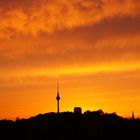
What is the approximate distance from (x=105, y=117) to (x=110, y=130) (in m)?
11.0

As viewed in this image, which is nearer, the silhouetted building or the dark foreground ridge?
the dark foreground ridge

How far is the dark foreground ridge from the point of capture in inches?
6880

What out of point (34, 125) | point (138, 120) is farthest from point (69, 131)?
point (138, 120)

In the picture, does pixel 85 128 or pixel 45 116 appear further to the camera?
pixel 45 116

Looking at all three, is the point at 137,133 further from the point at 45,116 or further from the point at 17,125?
the point at 17,125

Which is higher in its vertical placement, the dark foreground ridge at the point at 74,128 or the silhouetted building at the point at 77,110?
the silhouetted building at the point at 77,110

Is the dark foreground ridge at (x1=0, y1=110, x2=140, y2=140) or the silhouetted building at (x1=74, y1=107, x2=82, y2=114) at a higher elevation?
the silhouetted building at (x1=74, y1=107, x2=82, y2=114)

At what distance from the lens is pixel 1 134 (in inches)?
7397

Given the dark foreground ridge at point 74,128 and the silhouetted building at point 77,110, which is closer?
the dark foreground ridge at point 74,128

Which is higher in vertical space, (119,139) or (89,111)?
(89,111)

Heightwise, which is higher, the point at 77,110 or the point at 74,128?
the point at 77,110

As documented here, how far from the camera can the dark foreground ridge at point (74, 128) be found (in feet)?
573

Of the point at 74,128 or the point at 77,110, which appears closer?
the point at 74,128

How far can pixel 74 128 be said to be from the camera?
178750 mm
